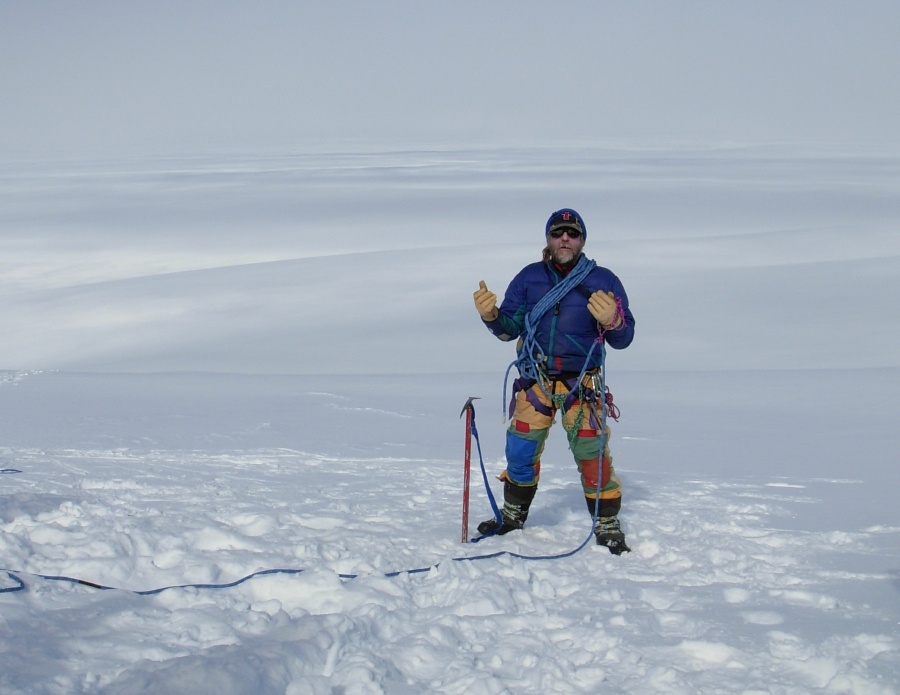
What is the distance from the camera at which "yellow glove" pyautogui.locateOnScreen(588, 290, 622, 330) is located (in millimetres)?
4160

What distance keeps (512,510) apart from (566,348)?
2.85ft

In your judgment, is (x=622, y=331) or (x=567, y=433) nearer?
(x=622, y=331)

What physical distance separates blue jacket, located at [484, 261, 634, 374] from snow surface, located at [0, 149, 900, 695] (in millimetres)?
874

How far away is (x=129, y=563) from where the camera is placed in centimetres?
408

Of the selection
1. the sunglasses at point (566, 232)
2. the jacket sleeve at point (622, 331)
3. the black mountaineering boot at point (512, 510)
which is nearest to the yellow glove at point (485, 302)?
the sunglasses at point (566, 232)

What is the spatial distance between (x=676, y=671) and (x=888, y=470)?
11.2 ft

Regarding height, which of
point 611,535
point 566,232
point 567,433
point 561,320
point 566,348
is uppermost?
point 566,232

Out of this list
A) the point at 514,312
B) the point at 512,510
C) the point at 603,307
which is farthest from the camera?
the point at 512,510

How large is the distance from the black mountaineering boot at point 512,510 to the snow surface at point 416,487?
81mm

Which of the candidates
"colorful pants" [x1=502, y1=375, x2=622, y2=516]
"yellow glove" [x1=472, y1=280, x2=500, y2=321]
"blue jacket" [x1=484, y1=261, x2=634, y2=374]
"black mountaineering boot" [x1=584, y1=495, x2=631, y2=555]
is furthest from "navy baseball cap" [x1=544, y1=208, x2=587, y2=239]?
"black mountaineering boot" [x1=584, y1=495, x2=631, y2=555]

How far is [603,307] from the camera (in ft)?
13.6

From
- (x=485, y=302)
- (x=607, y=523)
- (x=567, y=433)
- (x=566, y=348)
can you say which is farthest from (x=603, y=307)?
(x=607, y=523)

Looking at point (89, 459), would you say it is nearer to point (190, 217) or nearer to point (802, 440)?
point (802, 440)

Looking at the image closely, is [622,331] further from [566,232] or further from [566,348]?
[566,232]
